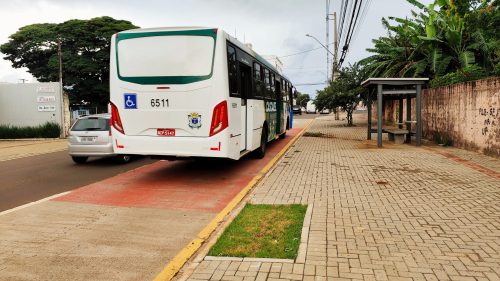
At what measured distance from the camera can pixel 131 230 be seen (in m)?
5.55

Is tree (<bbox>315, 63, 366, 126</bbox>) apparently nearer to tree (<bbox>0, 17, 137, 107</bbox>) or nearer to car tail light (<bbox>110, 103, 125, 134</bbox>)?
car tail light (<bbox>110, 103, 125, 134</bbox>)

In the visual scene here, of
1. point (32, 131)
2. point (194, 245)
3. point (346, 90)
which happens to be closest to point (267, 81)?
point (194, 245)

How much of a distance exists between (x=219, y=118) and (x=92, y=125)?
542 cm

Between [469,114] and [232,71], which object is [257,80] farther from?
[469,114]

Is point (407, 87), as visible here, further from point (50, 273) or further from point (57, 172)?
point (50, 273)

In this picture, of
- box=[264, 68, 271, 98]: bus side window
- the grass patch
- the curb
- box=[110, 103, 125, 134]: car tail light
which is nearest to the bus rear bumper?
box=[110, 103, 125, 134]: car tail light

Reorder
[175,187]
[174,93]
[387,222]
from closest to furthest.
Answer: [387,222], [174,93], [175,187]

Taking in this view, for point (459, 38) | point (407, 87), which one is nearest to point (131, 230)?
point (407, 87)

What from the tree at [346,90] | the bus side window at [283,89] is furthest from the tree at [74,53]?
the bus side window at [283,89]

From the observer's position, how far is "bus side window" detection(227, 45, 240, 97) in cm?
843

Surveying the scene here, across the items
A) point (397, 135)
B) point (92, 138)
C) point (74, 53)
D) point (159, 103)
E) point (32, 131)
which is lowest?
point (397, 135)

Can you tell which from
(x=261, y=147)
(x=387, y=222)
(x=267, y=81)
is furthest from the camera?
(x=267, y=81)

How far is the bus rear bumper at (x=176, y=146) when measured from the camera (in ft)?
26.6

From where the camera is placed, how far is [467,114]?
13516 millimetres
